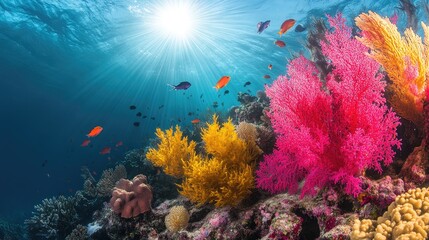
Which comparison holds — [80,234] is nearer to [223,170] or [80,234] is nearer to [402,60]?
[223,170]

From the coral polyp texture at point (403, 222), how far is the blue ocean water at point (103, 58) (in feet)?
9.28

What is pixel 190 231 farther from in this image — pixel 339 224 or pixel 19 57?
pixel 19 57

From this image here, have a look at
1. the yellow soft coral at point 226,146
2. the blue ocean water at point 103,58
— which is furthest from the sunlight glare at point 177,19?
the yellow soft coral at point 226,146

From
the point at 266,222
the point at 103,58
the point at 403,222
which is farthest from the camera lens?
the point at 103,58

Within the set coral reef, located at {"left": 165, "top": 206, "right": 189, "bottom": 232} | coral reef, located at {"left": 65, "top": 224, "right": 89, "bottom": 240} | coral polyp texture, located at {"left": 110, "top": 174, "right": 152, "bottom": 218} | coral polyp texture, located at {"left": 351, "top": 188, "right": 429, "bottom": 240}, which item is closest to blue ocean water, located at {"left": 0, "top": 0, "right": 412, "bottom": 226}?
coral polyp texture, located at {"left": 351, "top": 188, "right": 429, "bottom": 240}

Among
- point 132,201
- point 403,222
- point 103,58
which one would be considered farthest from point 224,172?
point 103,58

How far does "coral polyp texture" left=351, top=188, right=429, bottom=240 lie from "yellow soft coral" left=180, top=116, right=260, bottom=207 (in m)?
2.39

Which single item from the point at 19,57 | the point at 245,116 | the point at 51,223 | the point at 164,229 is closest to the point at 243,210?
the point at 164,229

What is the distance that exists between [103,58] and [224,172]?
3269 cm

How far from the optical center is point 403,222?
6.77 feet

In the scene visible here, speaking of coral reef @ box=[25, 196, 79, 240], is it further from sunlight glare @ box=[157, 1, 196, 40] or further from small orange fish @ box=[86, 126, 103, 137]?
sunlight glare @ box=[157, 1, 196, 40]

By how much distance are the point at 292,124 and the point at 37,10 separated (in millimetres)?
25094

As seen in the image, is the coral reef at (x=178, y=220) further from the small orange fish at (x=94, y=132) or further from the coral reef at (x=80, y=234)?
the small orange fish at (x=94, y=132)

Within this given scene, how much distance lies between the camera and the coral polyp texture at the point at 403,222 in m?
1.97
